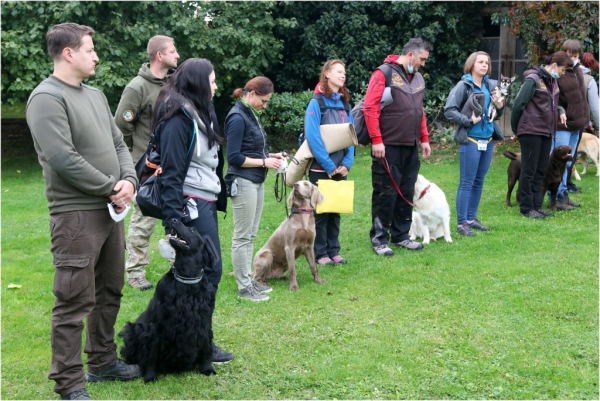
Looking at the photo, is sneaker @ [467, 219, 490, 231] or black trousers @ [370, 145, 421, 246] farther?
sneaker @ [467, 219, 490, 231]

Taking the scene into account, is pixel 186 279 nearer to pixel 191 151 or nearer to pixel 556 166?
pixel 191 151

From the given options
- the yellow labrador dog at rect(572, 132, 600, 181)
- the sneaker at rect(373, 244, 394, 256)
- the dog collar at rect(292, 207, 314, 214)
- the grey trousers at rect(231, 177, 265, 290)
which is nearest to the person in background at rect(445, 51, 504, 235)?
the sneaker at rect(373, 244, 394, 256)

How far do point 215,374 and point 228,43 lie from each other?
11.2m

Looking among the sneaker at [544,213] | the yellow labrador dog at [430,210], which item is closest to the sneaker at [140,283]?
the yellow labrador dog at [430,210]

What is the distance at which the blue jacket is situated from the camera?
6.03m

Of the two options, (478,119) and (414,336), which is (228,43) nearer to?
(478,119)

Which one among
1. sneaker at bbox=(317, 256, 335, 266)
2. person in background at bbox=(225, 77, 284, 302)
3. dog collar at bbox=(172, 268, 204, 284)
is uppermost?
person in background at bbox=(225, 77, 284, 302)

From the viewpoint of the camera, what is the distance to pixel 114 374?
3807 millimetres

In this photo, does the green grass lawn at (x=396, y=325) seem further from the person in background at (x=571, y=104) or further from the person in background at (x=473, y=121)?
the person in background at (x=571, y=104)

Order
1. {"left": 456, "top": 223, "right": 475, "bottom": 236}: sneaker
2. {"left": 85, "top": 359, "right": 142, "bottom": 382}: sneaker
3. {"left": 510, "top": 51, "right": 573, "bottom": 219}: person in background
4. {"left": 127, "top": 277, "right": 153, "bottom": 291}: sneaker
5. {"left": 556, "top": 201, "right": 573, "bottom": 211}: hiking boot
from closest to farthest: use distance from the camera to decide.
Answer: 1. {"left": 85, "top": 359, "right": 142, "bottom": 382}: sneaker
2. {"left": 127, "top": 277, "right": 153, "bottom": 291}: sneaker
3. {"left": 456, "top": 223, "right": 475, "bottom": 236}: sneaker
4. {"left": 510, "top": 51, "right": 573, "bottom": 219}: person in background
5. {"left": 556, "top": 201, "right": 573, "bottom": 211}: hiking boot

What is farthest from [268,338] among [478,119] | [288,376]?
[478,119]

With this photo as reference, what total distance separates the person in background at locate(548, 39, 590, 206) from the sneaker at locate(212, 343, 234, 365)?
6.19 metres

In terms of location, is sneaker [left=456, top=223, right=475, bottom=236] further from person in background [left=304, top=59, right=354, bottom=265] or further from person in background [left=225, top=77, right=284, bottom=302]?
person in background [left=225, top=77, right=284, bottom=302]

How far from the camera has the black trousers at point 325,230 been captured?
20.6 feet
